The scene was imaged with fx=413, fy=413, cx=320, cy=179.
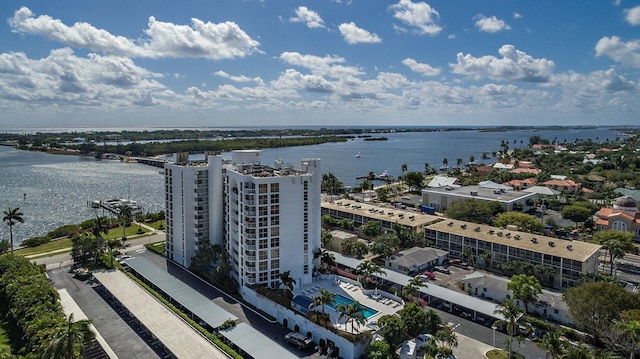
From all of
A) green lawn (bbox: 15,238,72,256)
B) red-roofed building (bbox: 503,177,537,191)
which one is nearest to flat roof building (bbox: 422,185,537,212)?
red-roofed building (bbox: 503,177,537,191)

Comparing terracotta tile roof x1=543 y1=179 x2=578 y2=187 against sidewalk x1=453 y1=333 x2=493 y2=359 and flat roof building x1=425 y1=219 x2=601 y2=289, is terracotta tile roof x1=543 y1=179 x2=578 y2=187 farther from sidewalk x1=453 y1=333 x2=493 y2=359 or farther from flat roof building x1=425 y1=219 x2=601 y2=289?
sidewalk x1=453 y1=333 x2=493 y2=359

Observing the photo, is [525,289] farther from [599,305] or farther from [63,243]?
[63,243]

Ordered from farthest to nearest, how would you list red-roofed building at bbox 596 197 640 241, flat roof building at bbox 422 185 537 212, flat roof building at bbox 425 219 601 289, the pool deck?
flat roof building at bbox 422 185 537 212 → red-roofed building at bbox 596 197 640 241 → flat roof building at bbox 425 219 601 289 → the pool deck

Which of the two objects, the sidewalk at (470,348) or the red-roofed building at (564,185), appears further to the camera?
the red-roofed building at (564,185)

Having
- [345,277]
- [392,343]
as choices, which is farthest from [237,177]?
[392,343]

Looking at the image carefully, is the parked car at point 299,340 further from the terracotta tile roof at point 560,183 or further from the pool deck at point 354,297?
the terracotta tile roof at point 560,183

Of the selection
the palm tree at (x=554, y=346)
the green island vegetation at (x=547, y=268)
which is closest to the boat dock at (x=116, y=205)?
the green island vegetation at (x=547, y=268)
